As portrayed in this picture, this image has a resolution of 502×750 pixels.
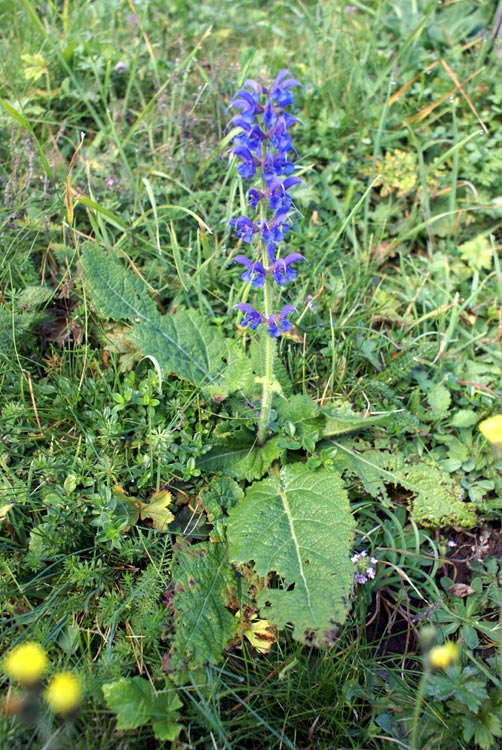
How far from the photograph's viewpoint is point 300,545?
2543 mm

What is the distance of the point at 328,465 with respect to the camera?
2.81m

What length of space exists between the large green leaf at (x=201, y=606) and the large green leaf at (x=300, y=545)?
0.38ft

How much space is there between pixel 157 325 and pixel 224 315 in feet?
1.85

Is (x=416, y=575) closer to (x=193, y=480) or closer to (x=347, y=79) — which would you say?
(x=193, y=480)

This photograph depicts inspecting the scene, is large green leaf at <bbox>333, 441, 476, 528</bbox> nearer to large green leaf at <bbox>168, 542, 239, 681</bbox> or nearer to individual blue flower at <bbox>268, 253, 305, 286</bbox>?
large green leaf at <bbox>168, 542, 239, 681</bbox>

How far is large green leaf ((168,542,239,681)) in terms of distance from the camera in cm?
222

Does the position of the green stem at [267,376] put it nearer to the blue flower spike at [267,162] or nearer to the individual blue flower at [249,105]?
the blue flower spike at [267,162]

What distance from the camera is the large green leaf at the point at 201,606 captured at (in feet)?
7.29

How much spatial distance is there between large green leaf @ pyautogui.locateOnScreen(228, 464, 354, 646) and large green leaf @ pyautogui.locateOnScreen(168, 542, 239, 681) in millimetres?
116

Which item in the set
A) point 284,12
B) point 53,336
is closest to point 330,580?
point 53,336

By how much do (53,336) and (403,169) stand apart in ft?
8.52


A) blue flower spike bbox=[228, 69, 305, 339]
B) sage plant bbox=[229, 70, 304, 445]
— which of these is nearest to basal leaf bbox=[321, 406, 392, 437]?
sage plant bbox=[229, 70, 304, 445]

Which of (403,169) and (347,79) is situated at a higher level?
(347,79)

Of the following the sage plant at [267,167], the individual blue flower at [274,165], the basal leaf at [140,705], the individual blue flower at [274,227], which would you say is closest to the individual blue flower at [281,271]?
the sage plant at [267,167]
